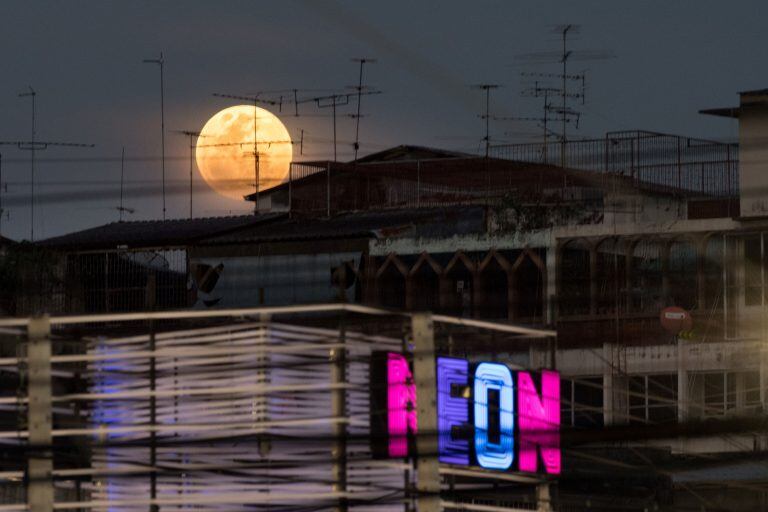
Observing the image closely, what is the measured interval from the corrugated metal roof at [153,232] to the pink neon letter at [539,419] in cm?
3404

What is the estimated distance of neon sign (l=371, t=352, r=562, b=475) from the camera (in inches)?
581

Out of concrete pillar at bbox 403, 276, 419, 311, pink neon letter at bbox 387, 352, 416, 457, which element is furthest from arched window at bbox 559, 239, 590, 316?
pink neon letter at bbox 387, 352, 416, 457

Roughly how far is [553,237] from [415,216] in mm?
5952

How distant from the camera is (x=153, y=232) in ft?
174

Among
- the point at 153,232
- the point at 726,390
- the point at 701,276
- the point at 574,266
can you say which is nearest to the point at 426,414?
the point at 726,390

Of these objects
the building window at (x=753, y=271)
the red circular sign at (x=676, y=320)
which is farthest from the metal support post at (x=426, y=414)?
the building window at (x=753, y=271)

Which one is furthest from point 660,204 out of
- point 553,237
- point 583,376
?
point 583,376

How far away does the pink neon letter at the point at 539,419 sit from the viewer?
16344mm

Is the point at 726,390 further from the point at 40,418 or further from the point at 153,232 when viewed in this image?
the point at 40,418

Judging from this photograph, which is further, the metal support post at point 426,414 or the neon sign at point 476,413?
the neon sign at point 476,413

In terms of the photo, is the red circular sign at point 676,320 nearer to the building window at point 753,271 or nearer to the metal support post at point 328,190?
the building window at point 753,271

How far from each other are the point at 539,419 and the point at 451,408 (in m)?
1.34

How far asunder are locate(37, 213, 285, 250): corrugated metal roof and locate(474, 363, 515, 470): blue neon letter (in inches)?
1370

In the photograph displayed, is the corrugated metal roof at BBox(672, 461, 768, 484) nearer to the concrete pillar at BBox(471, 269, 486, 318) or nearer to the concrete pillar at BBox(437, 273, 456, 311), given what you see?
the concrete pillar at BBox(471, 269, 486, 318)
